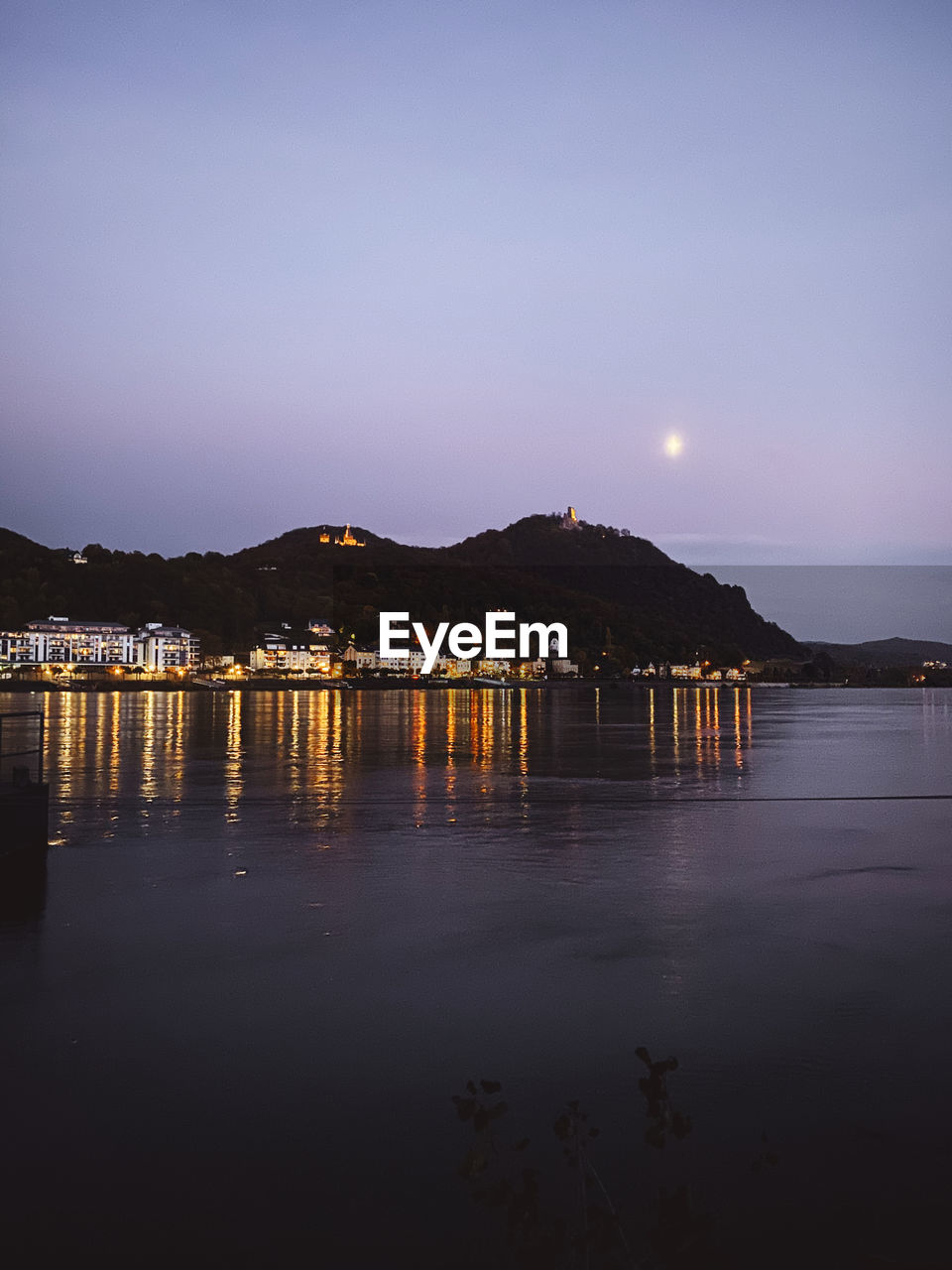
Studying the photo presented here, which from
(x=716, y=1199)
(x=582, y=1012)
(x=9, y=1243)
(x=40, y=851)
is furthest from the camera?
(x=40, y=851)

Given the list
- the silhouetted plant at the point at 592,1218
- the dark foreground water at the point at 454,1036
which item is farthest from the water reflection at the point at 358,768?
the silhouetted plant at the point at 592,1218

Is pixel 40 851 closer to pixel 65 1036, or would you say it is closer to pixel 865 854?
pixel 65 1036

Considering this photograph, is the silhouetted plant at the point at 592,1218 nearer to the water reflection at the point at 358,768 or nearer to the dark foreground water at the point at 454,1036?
the dark foreground water at the point at 454,1036

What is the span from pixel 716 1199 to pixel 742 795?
50.4 ft

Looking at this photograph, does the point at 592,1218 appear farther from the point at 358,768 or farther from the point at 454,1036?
the point at 358,768

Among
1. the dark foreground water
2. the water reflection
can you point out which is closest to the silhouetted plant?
the dark foreground water

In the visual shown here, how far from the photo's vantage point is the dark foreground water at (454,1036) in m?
4.09

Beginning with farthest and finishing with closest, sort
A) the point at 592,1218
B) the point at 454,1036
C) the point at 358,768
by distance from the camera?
1. the point at 358,768
2. the point at 454,1036
3. the point at 592,1218

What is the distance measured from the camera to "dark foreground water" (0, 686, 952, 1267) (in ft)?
13.4

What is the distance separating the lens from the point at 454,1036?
600 cm

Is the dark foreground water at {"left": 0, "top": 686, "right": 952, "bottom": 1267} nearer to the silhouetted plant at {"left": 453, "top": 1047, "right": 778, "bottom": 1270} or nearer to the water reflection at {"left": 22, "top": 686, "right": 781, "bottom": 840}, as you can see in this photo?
the silhouetted plant at {"left": 453, "top": 1047, "right": 778, "bottom": 1270}

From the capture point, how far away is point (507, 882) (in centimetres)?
1075

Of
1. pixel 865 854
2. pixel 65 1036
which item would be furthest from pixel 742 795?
pixel 65 1036

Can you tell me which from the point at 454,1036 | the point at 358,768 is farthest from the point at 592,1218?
the point at 358,768
